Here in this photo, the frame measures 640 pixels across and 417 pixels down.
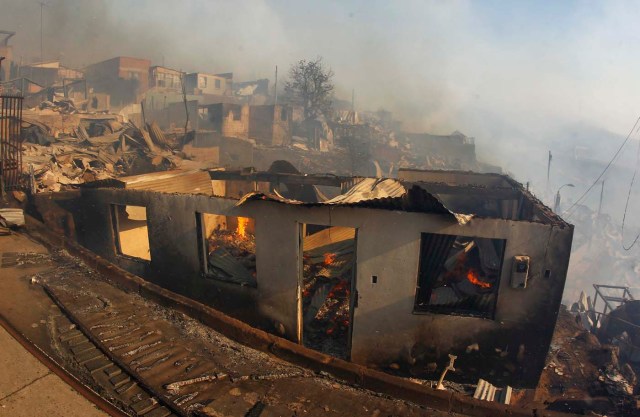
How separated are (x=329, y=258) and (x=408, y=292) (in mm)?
3619

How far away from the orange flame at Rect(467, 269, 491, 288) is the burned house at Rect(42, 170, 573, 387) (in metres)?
0.03

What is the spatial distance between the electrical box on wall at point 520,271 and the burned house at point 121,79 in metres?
49.5

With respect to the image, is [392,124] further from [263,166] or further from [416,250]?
[416,250]

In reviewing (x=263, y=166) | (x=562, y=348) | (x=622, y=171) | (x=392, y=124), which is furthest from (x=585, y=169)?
(x=562, y=348)

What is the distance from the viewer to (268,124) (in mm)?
41656

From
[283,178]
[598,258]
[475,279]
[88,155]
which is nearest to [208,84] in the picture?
[88,155]

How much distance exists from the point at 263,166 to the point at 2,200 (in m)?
20.5

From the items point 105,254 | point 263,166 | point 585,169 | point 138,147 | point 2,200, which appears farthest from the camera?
point 585,169

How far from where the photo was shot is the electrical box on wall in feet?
23.7

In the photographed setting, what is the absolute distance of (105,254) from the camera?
36.6ft

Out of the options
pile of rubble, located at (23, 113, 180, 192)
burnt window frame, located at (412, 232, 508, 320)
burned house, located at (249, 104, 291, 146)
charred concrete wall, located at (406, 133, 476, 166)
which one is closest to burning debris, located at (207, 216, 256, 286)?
burnt window frame, located at (412, 232, 508, 320)

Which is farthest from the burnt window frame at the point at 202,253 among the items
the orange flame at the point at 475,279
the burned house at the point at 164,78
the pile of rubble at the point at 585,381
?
the burned house at the point at 164,78

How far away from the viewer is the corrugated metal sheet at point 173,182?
11.2 meters

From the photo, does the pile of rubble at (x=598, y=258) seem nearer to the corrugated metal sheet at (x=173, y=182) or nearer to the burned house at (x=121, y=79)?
the corrugated metal sheet at (x=173, y=182)
